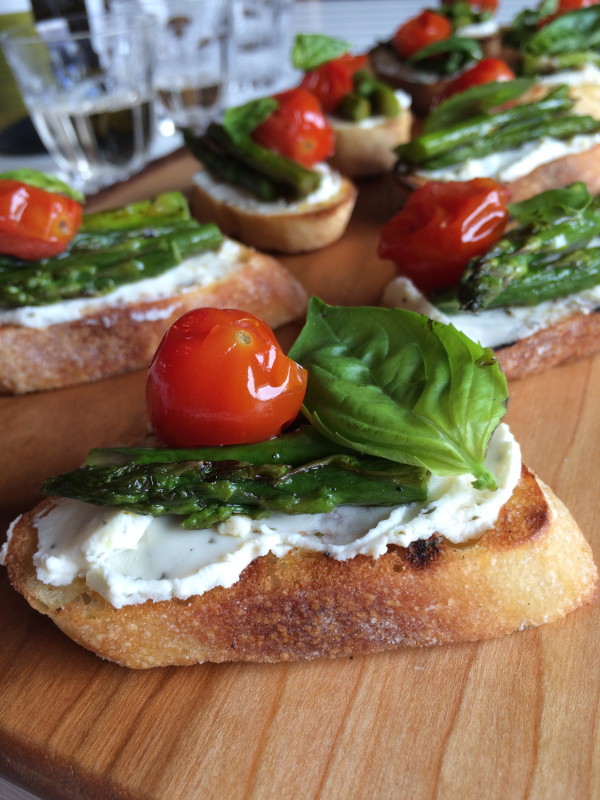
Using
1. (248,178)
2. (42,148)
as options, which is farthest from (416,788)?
(42,148)

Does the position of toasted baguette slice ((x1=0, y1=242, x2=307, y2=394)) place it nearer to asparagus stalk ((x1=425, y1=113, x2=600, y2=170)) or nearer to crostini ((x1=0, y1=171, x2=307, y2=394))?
crostini ((x1=0, y1=171, x2=307, y2=394))

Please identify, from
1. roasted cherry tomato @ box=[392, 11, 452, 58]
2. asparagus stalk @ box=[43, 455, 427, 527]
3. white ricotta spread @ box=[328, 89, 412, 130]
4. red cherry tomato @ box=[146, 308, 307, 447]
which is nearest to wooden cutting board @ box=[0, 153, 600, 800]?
asparagus stalk @ box=[43, 455, 427, 527]

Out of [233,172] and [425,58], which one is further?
[425,58]

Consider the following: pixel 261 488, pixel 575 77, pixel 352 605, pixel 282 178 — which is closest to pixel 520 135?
pixel 575 77

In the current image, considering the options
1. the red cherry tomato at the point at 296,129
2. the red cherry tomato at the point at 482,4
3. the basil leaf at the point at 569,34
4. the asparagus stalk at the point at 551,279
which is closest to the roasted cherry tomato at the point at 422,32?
the red cherry tomato at the point at 482,4

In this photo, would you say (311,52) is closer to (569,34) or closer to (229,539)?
(569,34)

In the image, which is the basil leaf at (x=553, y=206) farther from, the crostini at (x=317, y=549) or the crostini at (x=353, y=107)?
the crostini at (x=353, y=107)

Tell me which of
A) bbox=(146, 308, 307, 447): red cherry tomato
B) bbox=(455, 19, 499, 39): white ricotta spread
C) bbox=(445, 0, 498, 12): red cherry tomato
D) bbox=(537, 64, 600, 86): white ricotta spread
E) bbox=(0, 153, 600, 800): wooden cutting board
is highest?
bbox=(146, 308, 307, 447): red cherry tomato
